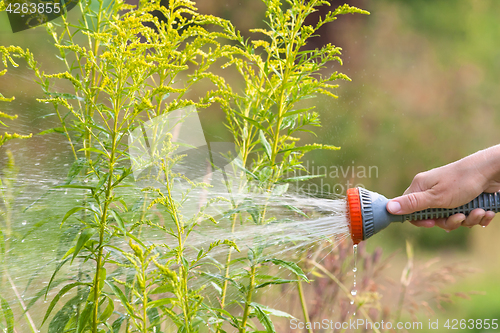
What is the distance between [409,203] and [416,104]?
1631mm

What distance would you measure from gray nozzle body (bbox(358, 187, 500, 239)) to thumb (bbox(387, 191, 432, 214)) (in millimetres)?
11

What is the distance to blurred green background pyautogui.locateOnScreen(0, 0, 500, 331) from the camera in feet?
6.45

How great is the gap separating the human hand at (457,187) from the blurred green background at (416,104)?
106 cm

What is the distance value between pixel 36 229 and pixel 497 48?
8.23 ft

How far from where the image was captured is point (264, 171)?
72cm

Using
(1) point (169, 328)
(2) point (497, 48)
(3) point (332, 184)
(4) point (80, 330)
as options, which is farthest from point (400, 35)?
(4) point (80, 330)

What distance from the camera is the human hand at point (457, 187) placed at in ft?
2.33

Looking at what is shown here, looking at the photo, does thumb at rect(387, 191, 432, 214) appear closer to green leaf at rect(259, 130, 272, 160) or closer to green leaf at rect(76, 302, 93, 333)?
green leaf at rect(259, 130, 272, 160)

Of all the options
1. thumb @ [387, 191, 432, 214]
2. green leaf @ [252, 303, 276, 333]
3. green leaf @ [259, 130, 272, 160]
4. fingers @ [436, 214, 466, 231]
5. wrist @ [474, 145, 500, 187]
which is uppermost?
green leaf @ [259, 130, 272, 160]

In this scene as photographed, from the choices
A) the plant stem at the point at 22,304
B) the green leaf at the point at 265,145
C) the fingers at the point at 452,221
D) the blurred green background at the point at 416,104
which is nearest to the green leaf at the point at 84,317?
the plant stem at the point at 22,304

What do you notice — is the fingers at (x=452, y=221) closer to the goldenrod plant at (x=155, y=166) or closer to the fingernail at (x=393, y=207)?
the fingernail at (x=393, y=207)

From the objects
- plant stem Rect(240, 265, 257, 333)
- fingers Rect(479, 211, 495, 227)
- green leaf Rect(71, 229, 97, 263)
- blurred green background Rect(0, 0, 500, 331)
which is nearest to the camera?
green leaf Rect(71, 229, 97, 263)

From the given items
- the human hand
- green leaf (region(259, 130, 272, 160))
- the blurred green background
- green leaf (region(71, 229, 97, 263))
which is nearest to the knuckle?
the human hand

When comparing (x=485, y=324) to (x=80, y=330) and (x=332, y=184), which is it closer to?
(x=332, y=184)
